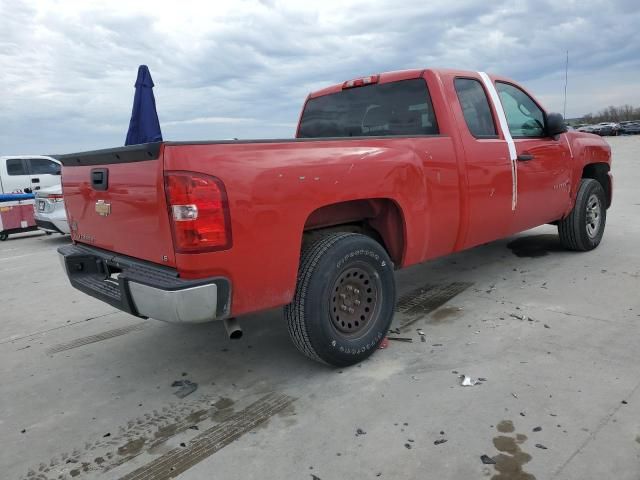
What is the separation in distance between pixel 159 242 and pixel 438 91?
8.11 ft

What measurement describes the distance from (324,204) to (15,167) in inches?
547

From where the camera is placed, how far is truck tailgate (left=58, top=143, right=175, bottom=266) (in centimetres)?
258

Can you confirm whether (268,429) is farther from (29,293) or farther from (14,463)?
(29,293)

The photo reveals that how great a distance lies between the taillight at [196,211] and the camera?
245cm

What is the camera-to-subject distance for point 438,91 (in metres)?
3.91

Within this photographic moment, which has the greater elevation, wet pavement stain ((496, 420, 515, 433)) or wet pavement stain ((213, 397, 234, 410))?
wet pavement stain ((213, 397, 234, 410))

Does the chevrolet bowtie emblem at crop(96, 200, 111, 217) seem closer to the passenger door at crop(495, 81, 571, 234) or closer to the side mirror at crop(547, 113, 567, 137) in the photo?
the passenger door at crop(495, 81, 571, 234)

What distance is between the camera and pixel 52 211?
8945 mm

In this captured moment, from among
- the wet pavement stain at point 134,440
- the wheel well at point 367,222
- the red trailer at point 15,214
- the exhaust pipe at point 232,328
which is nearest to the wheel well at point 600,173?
the wheel well at point 367,222

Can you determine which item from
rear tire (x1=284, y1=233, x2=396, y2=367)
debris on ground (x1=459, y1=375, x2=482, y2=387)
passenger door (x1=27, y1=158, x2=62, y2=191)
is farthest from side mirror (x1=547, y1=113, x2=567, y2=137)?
passenger door (x1=27, y1=158, x2=62, y2=191)

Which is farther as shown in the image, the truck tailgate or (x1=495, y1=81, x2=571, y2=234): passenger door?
(x1=495, y1=81, x2=571, y2=234): passenger door

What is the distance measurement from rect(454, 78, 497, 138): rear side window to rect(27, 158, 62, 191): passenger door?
13.0 metres

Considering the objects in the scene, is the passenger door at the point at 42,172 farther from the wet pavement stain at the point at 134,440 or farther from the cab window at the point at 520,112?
the wet pavement stain at the point at 134,440

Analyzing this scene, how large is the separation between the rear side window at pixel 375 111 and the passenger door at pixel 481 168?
282 millimetres
